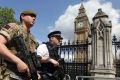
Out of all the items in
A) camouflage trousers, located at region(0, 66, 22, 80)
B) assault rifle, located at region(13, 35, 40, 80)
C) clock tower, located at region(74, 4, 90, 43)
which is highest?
clock tower, located at region(74, 4, 90, 43)

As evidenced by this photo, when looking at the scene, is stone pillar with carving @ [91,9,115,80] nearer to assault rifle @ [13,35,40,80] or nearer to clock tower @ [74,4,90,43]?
assault rifle @ [13,35,40,80]

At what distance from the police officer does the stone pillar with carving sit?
9.51 m

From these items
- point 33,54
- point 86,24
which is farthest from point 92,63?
point 86,24

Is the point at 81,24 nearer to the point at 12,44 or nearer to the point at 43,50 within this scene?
the point at 43,50

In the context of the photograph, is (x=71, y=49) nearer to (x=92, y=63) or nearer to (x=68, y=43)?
(x=68, y=43)

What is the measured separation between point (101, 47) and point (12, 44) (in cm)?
1196

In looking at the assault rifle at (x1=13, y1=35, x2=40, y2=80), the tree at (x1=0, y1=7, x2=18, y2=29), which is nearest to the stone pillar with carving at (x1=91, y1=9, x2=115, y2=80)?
the assault rifle at (x1=13, y1=35, x2=40, y2=80)

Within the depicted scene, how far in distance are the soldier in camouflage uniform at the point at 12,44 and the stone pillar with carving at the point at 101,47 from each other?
10.9 meters

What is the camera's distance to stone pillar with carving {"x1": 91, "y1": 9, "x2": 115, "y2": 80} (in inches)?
567

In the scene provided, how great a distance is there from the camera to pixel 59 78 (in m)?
5.25

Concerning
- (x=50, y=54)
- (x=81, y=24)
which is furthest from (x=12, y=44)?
(x=81, y=24)

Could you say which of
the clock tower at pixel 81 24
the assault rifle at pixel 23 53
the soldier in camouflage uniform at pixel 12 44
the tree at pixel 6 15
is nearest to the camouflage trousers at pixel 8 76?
the soldier in camouflage uniform at pixel 12 44

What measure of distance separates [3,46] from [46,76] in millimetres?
1838

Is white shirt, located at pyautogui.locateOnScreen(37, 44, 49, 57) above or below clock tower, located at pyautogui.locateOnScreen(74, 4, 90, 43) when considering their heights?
below
